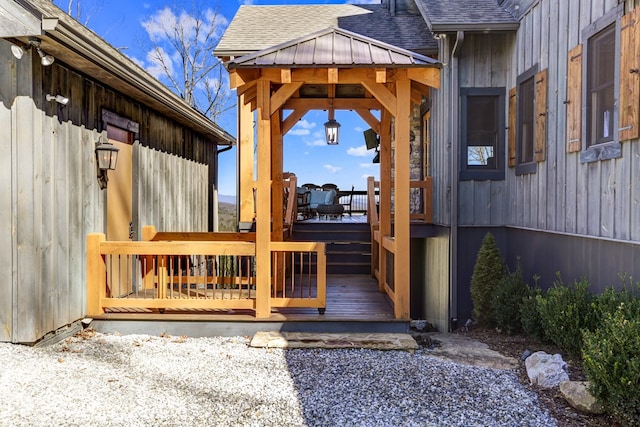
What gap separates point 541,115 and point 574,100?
872 millimetres

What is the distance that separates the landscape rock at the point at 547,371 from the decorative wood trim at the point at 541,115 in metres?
2.87

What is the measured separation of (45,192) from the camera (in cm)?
463

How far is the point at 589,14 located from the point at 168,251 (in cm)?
510

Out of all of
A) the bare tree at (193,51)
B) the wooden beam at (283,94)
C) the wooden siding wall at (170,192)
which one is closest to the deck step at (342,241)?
the wooden siding wall at (170,192)

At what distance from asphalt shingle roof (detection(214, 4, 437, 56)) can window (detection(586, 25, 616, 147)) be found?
3864 mm

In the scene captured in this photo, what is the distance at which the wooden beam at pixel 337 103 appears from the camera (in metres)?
6.82

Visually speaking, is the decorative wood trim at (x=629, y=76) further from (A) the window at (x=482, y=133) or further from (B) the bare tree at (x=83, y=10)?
(B) the bare tree at (x=83, y=10)

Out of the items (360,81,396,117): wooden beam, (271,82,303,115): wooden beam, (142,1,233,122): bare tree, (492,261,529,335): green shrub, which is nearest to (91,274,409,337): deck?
(492,261,529,335): green shrub

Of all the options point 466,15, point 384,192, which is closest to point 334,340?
point 384,192

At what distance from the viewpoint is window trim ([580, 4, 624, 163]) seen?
14.8 feet

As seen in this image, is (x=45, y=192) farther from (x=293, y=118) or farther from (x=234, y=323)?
(x=293, y=118)

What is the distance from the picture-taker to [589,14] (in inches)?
199

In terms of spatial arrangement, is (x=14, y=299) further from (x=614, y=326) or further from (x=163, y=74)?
(x=163, y=74)

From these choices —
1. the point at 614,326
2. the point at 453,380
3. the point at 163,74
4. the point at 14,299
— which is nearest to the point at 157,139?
the point at 14,299
